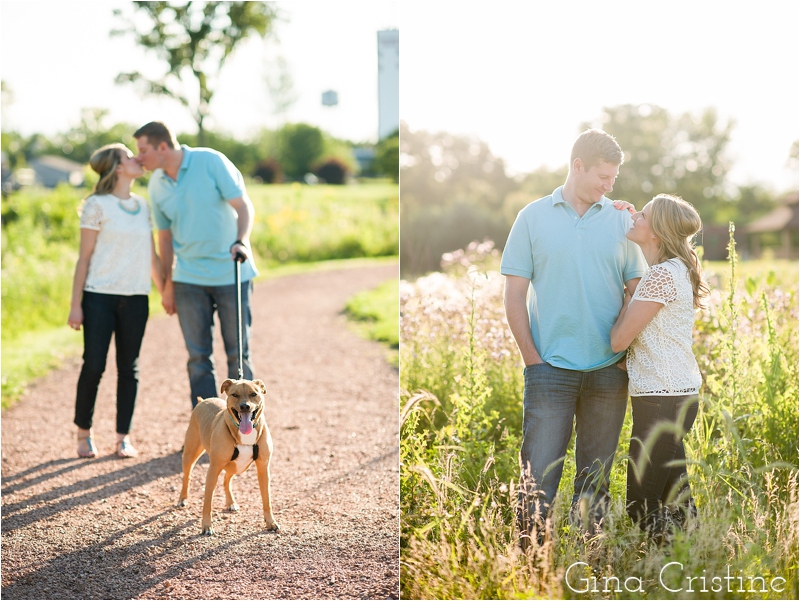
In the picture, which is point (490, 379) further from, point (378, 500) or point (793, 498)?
point (793, 498)

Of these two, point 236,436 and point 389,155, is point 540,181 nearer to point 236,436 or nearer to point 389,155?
point 389,155

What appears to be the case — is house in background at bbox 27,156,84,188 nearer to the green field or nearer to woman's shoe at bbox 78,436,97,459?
the green field

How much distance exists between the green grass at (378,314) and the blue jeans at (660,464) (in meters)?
4.89

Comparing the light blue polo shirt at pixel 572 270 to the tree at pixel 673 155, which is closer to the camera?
the light blue polo shirt at pixel 572 270

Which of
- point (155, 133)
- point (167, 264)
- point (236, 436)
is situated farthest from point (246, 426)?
point (155, 133)

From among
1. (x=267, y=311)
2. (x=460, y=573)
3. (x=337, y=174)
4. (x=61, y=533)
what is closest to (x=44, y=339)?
(x=267, y=311)

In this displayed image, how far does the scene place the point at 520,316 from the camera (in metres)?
3.49

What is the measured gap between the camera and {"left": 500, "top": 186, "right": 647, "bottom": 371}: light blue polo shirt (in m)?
3.47

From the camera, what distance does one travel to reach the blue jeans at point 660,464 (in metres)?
3.42

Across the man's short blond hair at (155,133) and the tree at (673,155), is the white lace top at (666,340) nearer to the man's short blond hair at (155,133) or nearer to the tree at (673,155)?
the man's short blond hair at (155,133)

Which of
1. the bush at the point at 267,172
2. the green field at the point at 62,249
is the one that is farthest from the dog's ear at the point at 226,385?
the bush at the point at 267,172

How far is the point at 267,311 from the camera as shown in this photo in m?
12.0

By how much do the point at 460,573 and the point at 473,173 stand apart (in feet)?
58.8

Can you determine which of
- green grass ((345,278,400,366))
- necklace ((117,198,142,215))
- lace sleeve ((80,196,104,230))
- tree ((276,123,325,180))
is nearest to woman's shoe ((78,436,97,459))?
lace sleeve ((80,196,104,230))
